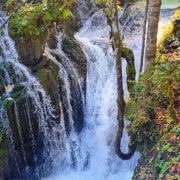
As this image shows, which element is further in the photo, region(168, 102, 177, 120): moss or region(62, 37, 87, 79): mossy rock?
region(62, 37, 87, 79): mossy rock

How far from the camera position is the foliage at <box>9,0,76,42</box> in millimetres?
6949

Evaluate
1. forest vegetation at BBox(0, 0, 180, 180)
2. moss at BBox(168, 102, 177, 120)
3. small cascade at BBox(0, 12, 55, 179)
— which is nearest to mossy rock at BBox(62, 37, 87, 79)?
forest vegetation at BBox(0, 0, 180, 180)

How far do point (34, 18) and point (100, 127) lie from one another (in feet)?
16.7

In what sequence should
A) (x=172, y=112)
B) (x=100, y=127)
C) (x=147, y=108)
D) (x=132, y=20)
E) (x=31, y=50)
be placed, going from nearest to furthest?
(x=172, y=112) < (x=147, y=108) < (x=31, y=50) < (x=100, y=127) < (x=132, y=20)

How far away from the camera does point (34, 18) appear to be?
719 centimetres

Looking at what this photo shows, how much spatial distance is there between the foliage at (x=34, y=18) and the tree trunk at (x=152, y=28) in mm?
3175

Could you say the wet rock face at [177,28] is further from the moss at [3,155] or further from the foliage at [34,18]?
the moss at [3,155]

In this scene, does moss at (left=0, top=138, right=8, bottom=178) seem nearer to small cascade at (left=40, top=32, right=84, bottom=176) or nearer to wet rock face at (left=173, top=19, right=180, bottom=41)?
small cascade at (left=40, top=32, right=84, bottom=176)

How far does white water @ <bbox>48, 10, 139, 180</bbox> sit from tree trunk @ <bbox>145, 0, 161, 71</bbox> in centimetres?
371

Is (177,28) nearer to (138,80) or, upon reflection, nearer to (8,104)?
(138,80)

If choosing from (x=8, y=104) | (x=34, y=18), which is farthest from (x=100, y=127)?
(x=34, y=18)

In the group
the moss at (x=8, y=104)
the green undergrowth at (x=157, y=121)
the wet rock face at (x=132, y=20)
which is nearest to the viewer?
the green undergrowth at (x=157, y=121)

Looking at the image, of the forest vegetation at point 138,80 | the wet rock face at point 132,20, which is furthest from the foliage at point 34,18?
the wet rock face at point 132,20

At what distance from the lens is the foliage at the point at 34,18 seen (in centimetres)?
695
